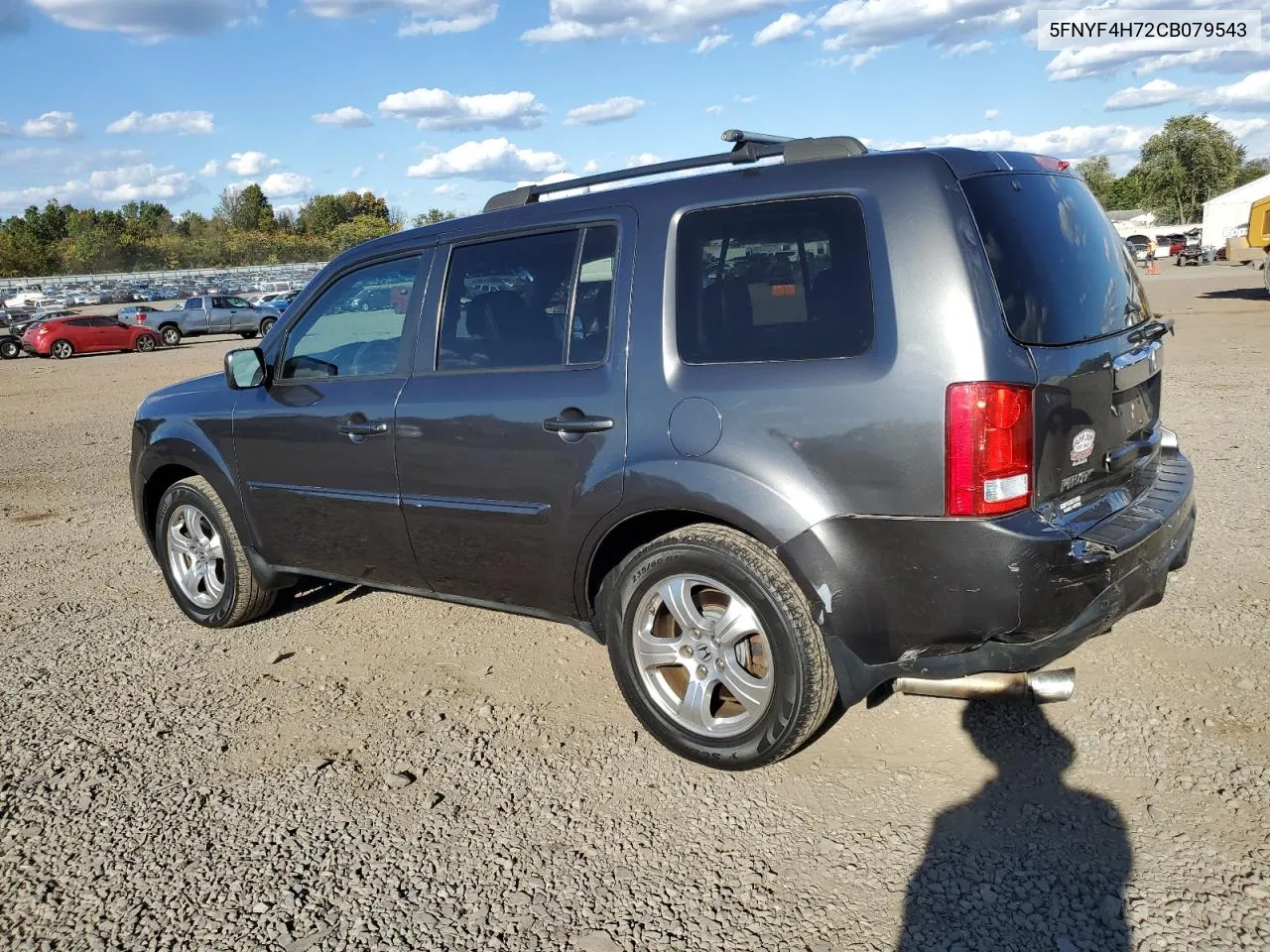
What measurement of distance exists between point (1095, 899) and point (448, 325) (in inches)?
116

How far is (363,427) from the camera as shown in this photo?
421cm

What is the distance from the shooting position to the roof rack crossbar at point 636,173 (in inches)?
140

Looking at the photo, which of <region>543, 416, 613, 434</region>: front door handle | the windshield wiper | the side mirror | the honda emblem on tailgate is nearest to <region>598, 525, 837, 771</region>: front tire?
<region>543, 416, 613, 434</region>: front door handle

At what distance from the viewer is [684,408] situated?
10.9 feet

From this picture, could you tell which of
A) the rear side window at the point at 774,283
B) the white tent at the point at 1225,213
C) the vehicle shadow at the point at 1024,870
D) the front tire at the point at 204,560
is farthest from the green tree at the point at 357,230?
the vehicle shadow at the point at 1024,870

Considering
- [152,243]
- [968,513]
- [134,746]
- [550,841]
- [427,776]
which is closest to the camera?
[968,513]

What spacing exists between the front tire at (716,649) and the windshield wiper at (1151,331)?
146 centimetres

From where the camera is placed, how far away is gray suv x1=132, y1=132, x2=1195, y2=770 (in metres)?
2.91

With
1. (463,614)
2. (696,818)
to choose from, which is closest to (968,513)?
(696,818)

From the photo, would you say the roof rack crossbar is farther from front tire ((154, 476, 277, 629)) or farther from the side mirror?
front tire ((154, 476, 277, 629))

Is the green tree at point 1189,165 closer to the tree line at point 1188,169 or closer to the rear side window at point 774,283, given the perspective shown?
the tree line at point 1188,169

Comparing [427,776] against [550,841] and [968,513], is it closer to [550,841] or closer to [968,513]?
[550,841]

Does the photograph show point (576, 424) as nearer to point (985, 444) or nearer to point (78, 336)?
point (985, 444)

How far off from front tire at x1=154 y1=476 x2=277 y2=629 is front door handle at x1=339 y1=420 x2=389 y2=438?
43.9 inches
